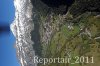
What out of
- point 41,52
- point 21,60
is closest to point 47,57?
point 41,52

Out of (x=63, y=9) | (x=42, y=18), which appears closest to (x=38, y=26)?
(x=42, y=18)

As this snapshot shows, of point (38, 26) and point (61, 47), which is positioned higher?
point (38, 26)

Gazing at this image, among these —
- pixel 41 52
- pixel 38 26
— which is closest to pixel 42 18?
pixel 38 26

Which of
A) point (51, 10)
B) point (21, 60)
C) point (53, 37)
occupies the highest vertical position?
point (51, 10)

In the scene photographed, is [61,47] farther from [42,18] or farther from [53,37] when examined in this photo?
[42,18]

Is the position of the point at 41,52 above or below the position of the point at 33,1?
below

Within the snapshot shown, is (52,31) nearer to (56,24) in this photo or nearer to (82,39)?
(56,24)

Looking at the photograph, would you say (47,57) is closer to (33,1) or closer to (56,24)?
(56,24)
